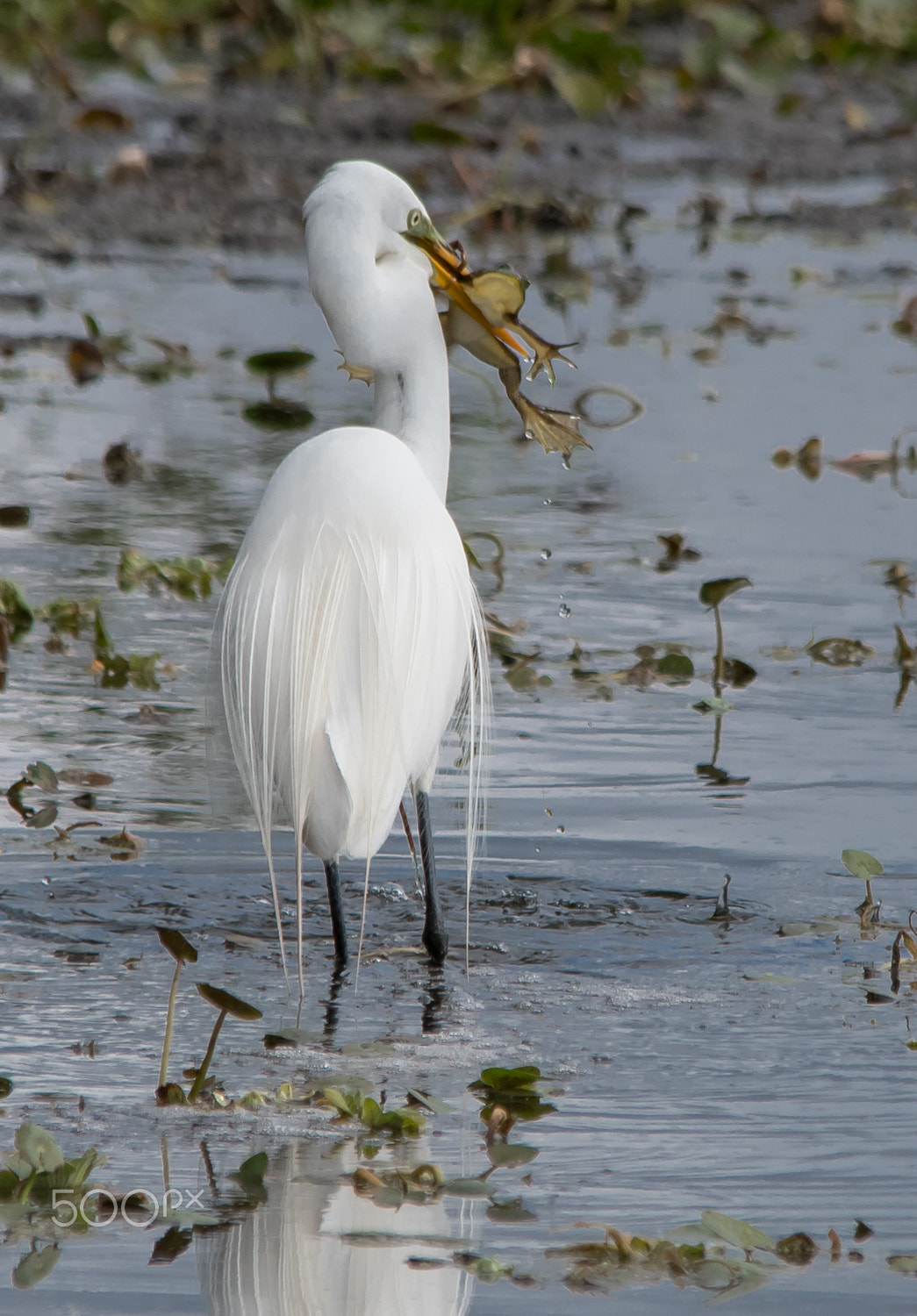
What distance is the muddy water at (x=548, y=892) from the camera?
2.45 meters

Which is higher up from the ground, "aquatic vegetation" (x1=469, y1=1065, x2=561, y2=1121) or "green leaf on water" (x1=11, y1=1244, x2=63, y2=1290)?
"aquatic vegetation" (x1=469, y1=1065, x2=561, y2=1121)

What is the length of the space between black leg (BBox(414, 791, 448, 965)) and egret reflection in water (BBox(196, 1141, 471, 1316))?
3.15 ft

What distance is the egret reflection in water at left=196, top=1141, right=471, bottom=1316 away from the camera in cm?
228

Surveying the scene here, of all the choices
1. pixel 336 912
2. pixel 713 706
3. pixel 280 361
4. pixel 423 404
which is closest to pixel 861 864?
pixel 336 912

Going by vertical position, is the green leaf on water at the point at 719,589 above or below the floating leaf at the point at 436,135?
below

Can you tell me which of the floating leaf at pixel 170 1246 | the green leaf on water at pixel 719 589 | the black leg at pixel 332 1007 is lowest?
the floating leaf at pixel 170 1246

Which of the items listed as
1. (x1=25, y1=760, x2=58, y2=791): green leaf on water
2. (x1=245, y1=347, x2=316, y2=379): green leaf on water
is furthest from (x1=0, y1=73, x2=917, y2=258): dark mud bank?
(x1=25, y1=760, x2=58, y2=791): green leaf on water

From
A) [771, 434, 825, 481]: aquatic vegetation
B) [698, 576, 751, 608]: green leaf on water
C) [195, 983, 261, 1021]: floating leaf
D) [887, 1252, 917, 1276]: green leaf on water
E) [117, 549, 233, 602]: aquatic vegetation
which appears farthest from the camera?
[771, 434, 825, 481]: aquatic vegetation

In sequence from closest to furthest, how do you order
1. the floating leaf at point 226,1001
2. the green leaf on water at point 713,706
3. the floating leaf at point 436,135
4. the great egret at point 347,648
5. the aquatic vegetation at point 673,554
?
the floating leaf at point 226,1001 < the great egret at point 347,648 < the green leaf on water at point 713,706 < the aquatic vegetation at point 673,554 < the floating leaf at point 436,135

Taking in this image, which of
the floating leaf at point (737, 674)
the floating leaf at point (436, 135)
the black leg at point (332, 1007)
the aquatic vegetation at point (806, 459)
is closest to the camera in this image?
the black leg at point (332, 1007)

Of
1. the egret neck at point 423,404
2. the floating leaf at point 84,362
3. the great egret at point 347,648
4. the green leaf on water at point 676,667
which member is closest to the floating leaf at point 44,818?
the great egret at point 347,648

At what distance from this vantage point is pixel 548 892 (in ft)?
12.3

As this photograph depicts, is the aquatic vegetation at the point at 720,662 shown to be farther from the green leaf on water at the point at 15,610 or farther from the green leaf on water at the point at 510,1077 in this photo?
the green leaf on water at the point at 510,1077

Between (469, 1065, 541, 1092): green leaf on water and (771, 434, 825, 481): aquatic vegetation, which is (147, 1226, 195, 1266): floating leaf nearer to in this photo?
(469, 1065, 541, 1092): green leaf on water
